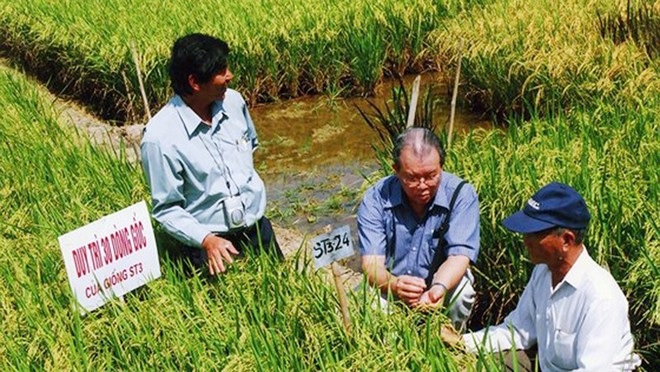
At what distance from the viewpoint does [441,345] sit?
2.21 meters

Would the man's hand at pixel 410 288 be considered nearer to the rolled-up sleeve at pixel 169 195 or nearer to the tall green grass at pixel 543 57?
the rolled-up sleeve at pixel 169 195

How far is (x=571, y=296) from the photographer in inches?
85.9

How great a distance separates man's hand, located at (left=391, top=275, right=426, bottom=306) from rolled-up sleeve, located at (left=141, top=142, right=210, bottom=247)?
2.20ft

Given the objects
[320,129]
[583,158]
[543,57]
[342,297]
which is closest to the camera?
[342,297]

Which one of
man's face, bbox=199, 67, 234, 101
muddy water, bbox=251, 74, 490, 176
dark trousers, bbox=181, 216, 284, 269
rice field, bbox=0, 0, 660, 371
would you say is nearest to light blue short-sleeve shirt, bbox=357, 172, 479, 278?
rice field, bbox=0, 0, 660, 371

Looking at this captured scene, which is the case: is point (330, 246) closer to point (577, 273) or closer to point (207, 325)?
point (207, 325)

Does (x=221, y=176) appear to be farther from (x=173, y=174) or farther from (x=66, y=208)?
(x=66, y=208)

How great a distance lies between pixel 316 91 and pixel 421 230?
14.7 ft

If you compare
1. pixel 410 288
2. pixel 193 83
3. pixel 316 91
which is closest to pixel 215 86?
pixel 193 83

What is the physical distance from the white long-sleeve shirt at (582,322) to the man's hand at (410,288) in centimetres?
27

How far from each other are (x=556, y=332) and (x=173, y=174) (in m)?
1.31

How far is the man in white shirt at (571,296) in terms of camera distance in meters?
2.09

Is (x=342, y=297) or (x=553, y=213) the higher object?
(x=553, y=213)

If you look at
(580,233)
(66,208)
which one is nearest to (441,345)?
(580,233)
